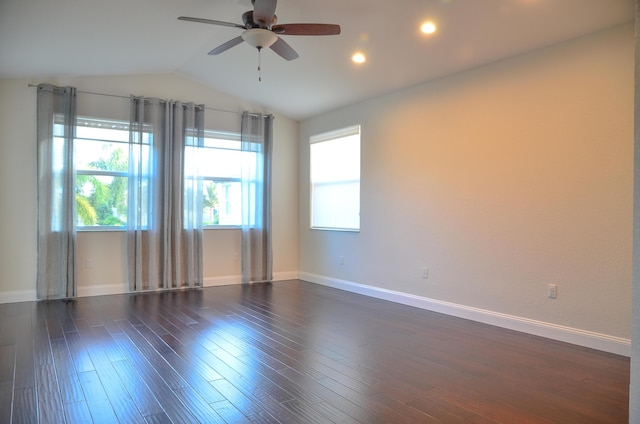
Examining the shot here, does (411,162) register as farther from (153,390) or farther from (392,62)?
(153,390)

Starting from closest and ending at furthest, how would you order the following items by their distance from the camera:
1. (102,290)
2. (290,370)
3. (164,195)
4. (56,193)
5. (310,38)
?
(290,370) < (310,38) < (56,193) < (102,290) < (164,195)

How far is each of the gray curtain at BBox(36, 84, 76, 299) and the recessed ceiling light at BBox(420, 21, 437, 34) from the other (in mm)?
4242

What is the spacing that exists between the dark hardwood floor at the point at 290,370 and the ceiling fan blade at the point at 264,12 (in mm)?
2518

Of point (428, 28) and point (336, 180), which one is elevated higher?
point (428, 28)

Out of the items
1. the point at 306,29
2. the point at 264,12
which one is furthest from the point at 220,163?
the point at 264,12

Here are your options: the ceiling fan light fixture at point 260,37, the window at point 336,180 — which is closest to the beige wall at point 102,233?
the window at point 336,180

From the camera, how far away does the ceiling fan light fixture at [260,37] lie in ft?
10.6

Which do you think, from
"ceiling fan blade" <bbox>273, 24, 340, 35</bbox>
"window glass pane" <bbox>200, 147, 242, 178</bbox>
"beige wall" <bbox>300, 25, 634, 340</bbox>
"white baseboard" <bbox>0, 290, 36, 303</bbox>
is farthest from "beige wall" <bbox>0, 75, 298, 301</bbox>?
"ceiling fan blade" <bbox>273, 24, 340, 35</bbox>

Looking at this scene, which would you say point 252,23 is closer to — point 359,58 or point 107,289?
point 359,58

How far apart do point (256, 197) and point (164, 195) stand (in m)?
1.40

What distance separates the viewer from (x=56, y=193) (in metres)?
5.07

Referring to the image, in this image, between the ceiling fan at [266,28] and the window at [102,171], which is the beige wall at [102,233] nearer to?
the window at [102,171]

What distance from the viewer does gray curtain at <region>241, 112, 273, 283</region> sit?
21.0 feet

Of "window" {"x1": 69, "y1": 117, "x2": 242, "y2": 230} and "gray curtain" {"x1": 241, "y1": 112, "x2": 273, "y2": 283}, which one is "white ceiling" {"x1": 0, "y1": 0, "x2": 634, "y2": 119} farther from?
"gray curtain" {"x1": 241, "y1": 112, "x2": 273, "y2": 283}
